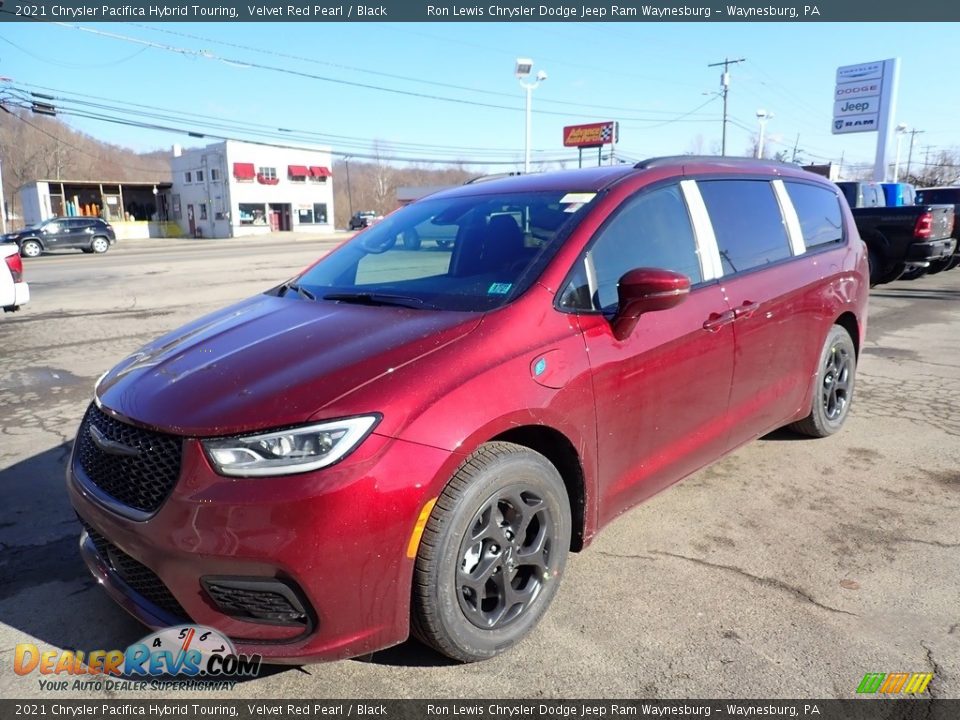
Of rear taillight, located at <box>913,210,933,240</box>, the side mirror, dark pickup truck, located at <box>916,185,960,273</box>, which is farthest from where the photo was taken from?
dark pickup truck, located at <box>916,185,960,273</box>

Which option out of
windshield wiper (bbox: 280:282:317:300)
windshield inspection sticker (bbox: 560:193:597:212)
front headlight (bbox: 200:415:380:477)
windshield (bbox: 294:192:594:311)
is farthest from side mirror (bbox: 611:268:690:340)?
windshield wiper (bbox: 280:282:317:300)

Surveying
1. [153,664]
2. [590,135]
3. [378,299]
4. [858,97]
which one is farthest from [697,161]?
[590,135]

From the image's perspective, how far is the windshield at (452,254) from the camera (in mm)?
2900

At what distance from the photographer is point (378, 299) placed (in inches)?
121

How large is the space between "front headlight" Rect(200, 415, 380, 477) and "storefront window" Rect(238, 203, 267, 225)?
61124 millimetres

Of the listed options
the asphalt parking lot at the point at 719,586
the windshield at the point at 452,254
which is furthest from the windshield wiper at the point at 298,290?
the asphalt parking lot at the point at 719,586

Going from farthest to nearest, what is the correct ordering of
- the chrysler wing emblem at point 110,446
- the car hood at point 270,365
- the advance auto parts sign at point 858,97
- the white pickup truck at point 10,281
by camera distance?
1. the advance auto parts sign at point 858,97
2. the white pickup truck at point 10,281
3. the chrysler wing emblem at point 110,446
4. the car hood at point 270,365

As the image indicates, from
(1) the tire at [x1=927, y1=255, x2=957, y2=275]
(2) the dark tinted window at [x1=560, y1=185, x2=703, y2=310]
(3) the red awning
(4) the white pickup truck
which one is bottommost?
(1) the tire at [x1=927, y1=255, x2=957, y2=275]

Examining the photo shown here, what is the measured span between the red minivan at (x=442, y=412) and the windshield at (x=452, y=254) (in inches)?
0.7

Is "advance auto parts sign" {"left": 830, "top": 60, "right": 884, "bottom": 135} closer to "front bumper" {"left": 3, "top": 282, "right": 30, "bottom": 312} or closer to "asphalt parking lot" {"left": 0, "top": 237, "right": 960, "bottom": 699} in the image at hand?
"asphalt parking lot" {"left": 0, "top": 237, "right": 960, "bottom": 699}

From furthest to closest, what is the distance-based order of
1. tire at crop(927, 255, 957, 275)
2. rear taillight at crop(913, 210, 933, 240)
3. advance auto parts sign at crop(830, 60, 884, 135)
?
advance auto parts sign at crop(830, 60, 884, 135) < tire at crop(927, 255, 957, 275) < rear taillight at crop(913, 210, 933, 240)

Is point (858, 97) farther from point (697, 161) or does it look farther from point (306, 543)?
point (306, 543)

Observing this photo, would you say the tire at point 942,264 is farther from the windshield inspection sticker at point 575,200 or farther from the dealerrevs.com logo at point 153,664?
the dealerrevs.com logo at point 153,664

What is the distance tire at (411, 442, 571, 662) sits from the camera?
229cm
